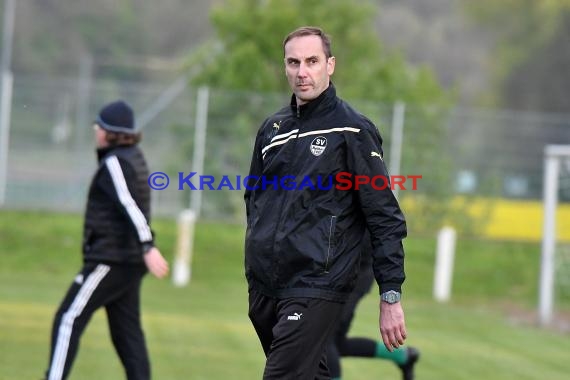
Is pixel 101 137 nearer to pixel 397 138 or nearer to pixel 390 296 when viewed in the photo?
pixel 390 296

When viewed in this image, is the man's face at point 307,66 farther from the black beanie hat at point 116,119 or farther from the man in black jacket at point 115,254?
the black beanie hat at point 116,119

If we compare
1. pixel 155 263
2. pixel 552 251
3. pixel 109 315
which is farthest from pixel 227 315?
pixel 155 263

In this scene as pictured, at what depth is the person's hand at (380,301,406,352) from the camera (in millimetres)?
6020

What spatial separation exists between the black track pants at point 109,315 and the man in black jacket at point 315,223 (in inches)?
90.0

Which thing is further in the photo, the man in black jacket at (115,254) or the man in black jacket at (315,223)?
the man in black jacket at (115,254)

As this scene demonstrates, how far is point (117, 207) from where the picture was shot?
841cm

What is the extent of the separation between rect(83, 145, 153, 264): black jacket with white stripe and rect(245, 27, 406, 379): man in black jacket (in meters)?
2.21

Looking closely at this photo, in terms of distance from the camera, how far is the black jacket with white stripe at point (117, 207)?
8.37m

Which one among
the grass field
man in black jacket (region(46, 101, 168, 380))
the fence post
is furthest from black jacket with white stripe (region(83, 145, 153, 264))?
the fence post

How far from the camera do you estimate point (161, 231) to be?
23.6 m

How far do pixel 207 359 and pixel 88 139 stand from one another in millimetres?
13884

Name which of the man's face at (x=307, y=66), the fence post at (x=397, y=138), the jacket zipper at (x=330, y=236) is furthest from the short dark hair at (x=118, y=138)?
the fence post at (x=397, y=138)

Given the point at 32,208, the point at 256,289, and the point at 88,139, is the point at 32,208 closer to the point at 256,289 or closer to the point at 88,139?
the point at 88,139

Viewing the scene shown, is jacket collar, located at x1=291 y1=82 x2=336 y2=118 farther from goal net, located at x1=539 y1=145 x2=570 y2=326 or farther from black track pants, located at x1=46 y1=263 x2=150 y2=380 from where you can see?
goal net, located at x1=539 y1=145 x2=570 y2=326
